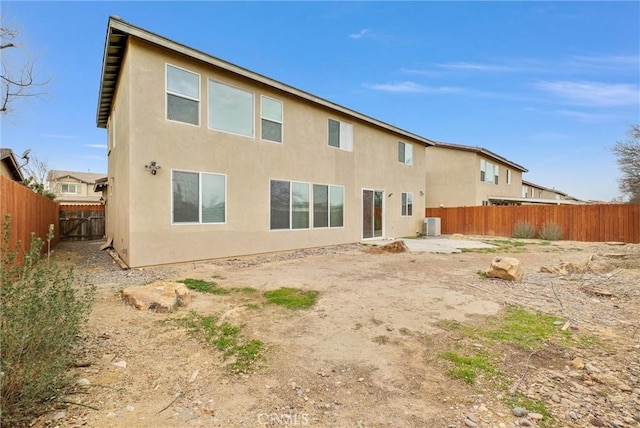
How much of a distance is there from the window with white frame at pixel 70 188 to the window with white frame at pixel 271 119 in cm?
3627

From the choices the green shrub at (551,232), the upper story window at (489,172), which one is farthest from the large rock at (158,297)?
the upper story window at (489,172)

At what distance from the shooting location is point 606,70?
12.7 m

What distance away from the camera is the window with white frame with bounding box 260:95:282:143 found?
10203mm

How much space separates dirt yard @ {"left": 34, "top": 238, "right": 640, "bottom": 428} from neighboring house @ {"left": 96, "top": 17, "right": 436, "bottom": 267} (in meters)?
2.41

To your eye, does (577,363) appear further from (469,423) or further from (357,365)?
(357,365)

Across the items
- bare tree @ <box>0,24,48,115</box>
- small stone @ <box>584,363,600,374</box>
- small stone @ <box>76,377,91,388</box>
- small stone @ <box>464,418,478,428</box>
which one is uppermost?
bare tree @ <box>0,24,48,115</box>

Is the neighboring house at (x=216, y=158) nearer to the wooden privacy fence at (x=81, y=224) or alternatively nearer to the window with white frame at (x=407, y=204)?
the window with white frame at (x=407, y=204)

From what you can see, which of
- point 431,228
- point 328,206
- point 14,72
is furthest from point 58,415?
point 431,228

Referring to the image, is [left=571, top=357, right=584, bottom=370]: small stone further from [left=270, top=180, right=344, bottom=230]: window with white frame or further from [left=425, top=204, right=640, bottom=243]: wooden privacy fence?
[left=425, top=204, right=640, bottom=243]: wooden privacy fence

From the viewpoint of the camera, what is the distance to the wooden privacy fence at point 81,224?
630 inches

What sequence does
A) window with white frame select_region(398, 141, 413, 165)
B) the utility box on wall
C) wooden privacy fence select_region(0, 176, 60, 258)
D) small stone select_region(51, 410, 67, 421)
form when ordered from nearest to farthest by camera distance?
1. small stone select_region(51, 410, 67, 421)
2. wooden privacy fence select_region(0, 176, 60, 258)
3. window with white frame select_region(398, 141, 413, 165)
4. the utility box on wall

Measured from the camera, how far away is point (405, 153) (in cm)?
1669

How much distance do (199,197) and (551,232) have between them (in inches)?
683

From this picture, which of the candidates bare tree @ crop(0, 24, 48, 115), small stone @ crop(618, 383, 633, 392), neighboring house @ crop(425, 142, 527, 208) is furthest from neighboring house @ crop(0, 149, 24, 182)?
neighboring house @ crop(425, 142, 527, 208)
